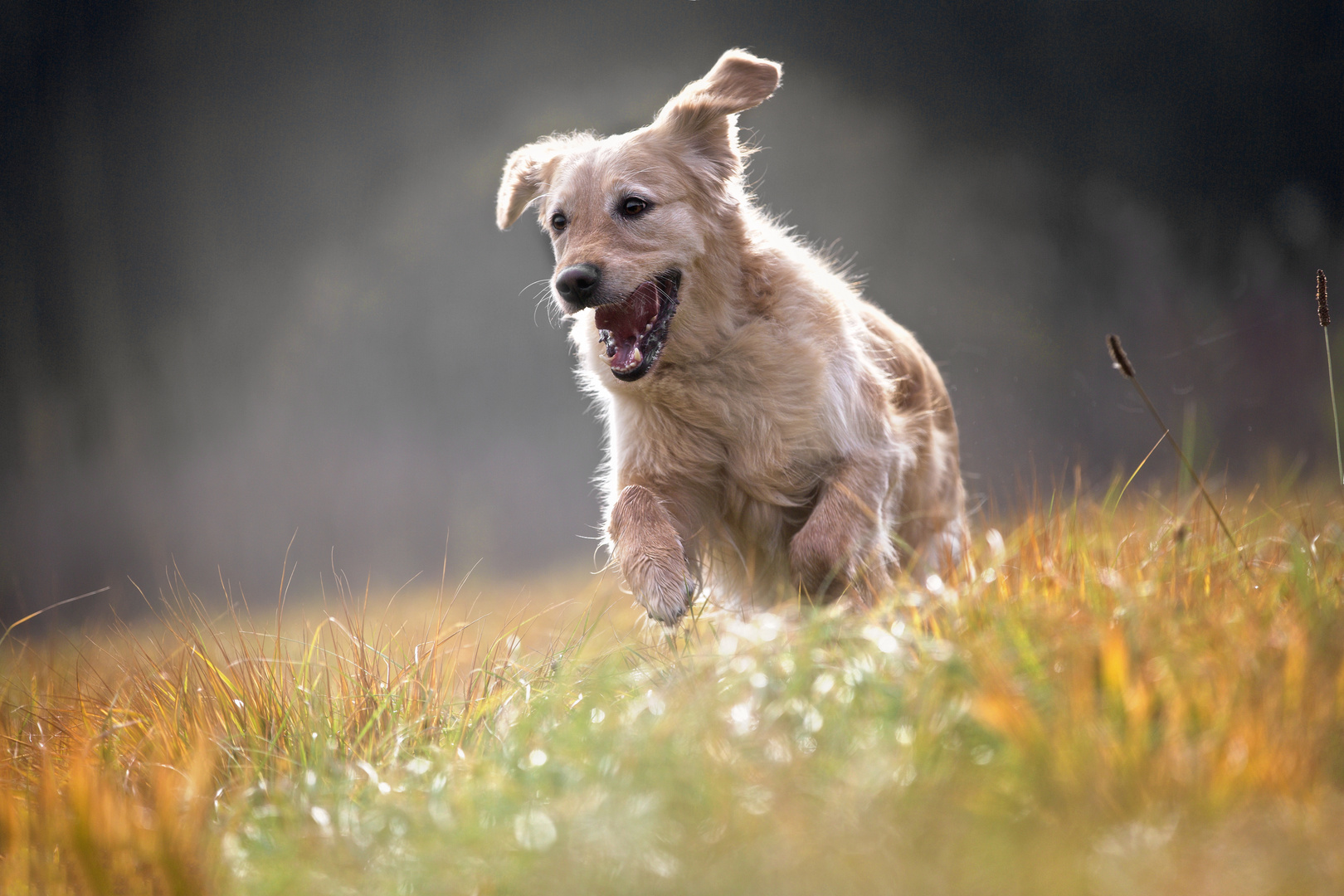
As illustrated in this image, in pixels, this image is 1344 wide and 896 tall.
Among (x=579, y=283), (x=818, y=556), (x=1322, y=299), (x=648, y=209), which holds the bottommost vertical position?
(x=818, y=556)

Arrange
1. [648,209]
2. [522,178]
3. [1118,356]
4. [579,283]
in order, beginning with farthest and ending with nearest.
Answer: [522,178] → [648,209] → [579,283] → [1118,356]

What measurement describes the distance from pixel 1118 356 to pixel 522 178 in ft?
7.75

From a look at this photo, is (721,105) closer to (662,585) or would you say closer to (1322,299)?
(662,585)

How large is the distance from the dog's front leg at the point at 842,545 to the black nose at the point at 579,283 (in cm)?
99

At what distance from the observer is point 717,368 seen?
3057mm

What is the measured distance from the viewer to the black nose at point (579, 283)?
2.80 m

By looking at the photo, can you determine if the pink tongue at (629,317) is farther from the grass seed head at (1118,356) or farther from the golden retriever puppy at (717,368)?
the grass seed head at (1118,356)

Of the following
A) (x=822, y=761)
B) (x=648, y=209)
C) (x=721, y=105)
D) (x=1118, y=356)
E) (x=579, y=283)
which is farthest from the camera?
(x=721, y=105)

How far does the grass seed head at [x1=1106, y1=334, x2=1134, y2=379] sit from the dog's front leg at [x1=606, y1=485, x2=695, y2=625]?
4.29ft

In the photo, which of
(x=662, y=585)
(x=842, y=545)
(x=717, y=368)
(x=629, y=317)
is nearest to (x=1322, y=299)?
(x=842, y=545)

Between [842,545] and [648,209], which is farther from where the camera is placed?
[648,209]

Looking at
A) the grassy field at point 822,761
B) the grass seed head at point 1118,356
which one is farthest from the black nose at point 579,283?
the grass seed head at point 1118,356

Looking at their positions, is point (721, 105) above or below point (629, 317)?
above

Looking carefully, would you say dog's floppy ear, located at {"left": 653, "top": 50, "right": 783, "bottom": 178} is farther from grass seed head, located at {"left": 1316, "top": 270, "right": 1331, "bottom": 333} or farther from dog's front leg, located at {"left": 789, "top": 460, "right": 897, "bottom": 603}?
grass seed head, located at {"left": 1316, "top": 270, "right": 1331, "bottom": 333}
